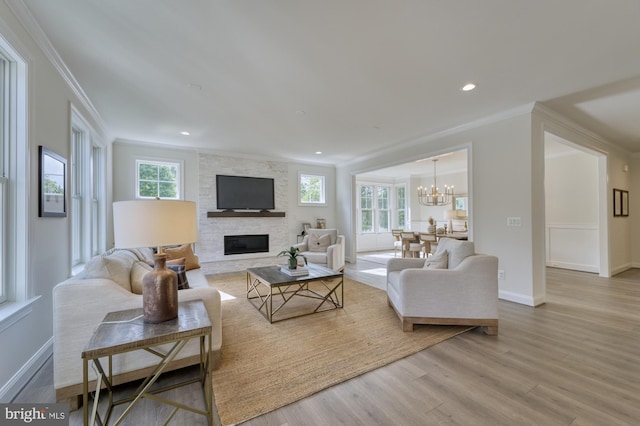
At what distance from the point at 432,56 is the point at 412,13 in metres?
0.62

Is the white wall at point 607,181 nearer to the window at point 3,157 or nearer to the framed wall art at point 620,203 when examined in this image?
the framed wall art at point 620,203

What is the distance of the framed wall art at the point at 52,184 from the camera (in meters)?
2.16

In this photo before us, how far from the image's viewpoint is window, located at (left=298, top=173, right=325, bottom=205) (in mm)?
6805

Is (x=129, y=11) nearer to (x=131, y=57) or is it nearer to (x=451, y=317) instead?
(x=131, y=57)

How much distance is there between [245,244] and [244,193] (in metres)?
1.17

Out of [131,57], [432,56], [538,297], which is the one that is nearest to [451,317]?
[538,297]

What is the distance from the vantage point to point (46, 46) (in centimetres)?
Answer: 217

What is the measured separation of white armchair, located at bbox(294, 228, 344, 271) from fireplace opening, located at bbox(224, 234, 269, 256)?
109 cm

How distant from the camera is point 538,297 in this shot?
344 centimetres

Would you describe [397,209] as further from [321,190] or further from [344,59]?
[344,59]

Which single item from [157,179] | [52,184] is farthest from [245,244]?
[52,184]

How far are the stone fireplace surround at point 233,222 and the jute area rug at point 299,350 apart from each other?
90.3 inches

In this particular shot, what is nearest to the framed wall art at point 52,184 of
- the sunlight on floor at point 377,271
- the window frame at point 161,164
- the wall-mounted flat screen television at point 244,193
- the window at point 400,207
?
the window frame at point 161,164

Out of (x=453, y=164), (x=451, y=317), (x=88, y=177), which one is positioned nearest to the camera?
(x=451, y=317)
